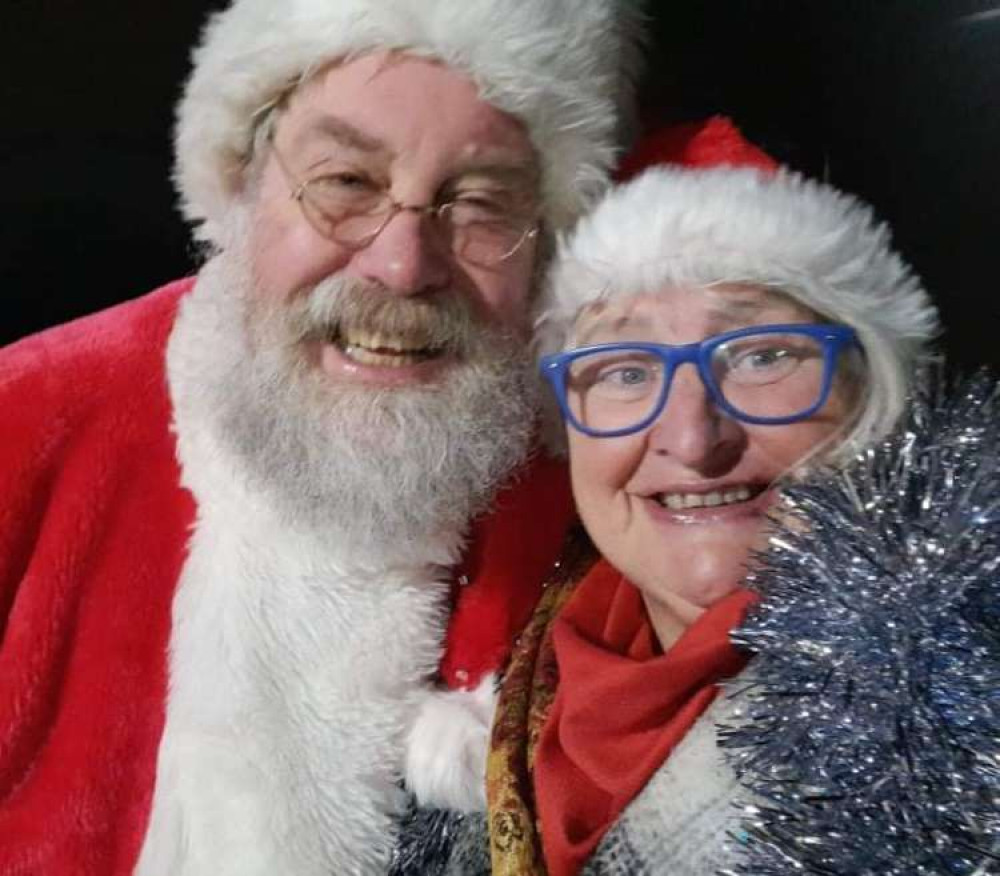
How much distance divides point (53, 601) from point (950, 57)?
4.20 feet

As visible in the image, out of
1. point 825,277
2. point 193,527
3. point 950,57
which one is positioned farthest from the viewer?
point 950,57

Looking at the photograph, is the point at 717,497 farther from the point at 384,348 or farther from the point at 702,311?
the point at 384,348

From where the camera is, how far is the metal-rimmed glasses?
120 centimetres

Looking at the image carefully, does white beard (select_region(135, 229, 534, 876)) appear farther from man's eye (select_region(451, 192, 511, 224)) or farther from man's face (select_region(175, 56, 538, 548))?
man's eye (select_region(451, 192, 511, 224))

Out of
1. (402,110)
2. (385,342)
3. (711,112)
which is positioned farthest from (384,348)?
(711,112)

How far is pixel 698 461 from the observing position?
3.41 feet

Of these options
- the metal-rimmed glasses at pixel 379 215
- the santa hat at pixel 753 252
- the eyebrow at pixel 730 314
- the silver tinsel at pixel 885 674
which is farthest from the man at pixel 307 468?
the silver tinsel at pixel 885 674

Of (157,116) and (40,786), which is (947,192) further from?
(40,786)

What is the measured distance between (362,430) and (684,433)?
365mm

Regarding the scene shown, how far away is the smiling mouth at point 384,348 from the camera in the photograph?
120 cm

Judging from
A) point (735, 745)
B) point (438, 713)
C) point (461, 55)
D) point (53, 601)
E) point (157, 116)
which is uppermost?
point (461, 55)

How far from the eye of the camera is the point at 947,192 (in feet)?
4.78

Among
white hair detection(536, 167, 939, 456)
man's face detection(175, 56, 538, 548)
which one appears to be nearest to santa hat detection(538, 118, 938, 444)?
white hair detection(536, 167, 939, 456)

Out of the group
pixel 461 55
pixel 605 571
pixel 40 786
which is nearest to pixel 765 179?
pixel 461 55
